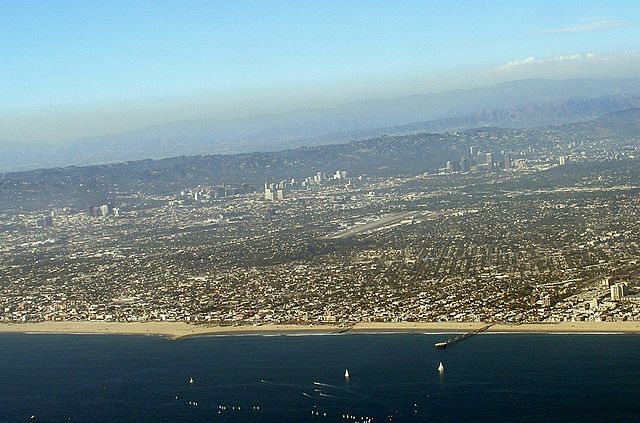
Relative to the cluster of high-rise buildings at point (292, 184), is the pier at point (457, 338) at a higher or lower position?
higher

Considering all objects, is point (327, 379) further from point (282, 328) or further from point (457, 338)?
point (282, 328)

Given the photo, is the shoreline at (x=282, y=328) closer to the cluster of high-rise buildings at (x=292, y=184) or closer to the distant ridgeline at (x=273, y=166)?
the cluster of high-rise buildings at (x=292, y=184)

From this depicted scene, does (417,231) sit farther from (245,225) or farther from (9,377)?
(9,377)

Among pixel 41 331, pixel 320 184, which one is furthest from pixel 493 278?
pixel 320 184

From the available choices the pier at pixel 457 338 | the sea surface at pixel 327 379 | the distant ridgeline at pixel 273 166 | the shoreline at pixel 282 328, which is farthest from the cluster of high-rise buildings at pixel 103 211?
the pier at pixel 457 338

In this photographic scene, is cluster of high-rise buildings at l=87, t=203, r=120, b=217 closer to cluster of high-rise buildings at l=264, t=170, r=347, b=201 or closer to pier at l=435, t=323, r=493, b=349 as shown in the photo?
cluster of high-rise buildings at l=264, t=170, r=347, b=201

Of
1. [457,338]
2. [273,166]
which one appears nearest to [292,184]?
[273,166]

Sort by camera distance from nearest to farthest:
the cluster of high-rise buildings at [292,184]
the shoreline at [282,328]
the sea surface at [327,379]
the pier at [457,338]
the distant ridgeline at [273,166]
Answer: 1. the sea surface at [327,379]
2. the pier at [457,338]
3. the shoreline at [282,328]
4. the cluster of high-rise buildings at [292,184]
5. the distant ridgeline at [273,166]

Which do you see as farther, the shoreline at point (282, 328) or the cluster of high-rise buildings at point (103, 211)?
the cluster of high-rise buildings at point (103, 211)
